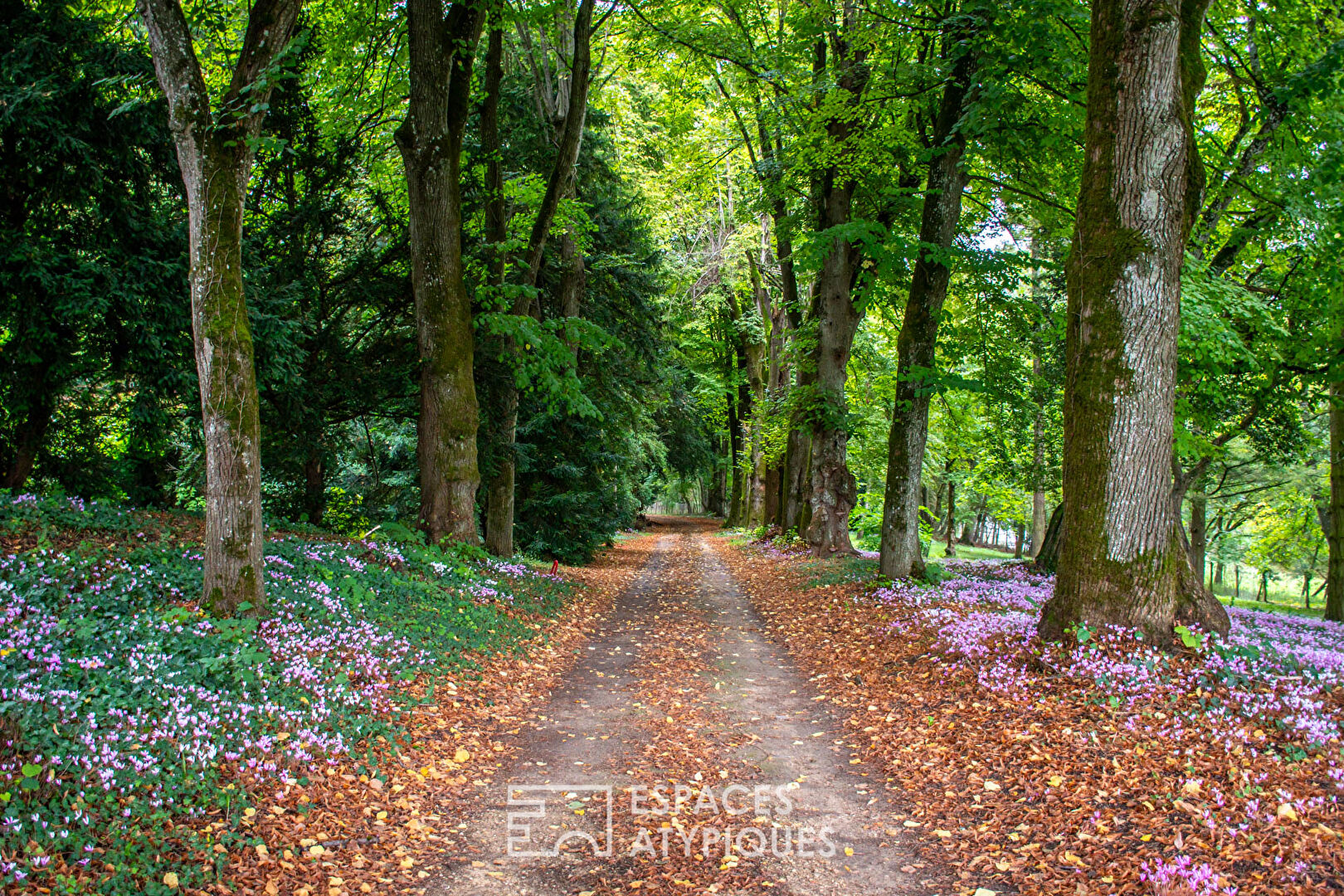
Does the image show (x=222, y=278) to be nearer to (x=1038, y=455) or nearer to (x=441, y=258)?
(x=441, y=258)

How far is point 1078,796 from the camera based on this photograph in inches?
167

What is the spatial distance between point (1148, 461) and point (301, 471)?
12.6 m

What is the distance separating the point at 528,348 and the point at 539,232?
204cm

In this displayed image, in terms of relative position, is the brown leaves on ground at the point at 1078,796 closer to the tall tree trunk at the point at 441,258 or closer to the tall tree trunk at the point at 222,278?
the tall tree trunk at the point at 222,278

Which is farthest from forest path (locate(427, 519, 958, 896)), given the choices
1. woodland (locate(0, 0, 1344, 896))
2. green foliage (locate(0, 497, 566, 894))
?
green foliage (locate(0, 497, 566, 894))

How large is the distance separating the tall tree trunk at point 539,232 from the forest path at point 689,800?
6238 mm

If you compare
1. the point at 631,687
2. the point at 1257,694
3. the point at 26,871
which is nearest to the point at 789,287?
the point at 631,687

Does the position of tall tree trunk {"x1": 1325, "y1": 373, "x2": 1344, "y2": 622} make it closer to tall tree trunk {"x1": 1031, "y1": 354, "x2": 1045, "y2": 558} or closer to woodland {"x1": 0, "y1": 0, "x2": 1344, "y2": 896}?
woodland {"x1": 0, "y1": 0, "x2": 1344, "y2": 896}

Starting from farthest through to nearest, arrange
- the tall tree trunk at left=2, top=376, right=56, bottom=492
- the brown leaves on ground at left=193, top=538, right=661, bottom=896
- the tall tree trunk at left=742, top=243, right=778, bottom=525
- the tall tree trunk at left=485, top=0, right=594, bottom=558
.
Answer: the tall tree trunk at left=742, top=243, right=778, bottom=525, the tall tree trunk at left=485, top=0, right=594, bottom=558, the tall tree trunk at left=2, top=376, right=56, bottom=492, the brown leaves on ground at left=193, top=538, right=661, bottom=896

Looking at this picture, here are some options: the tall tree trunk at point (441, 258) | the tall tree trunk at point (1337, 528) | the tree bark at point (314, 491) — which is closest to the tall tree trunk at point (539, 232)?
the tall tree trunk at point (441, 258)

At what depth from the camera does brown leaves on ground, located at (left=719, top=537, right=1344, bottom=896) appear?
137 inches

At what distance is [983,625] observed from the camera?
7.61m

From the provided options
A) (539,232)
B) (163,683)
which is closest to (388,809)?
(163,683)

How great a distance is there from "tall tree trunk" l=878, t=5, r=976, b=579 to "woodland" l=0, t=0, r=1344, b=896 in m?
0.09
